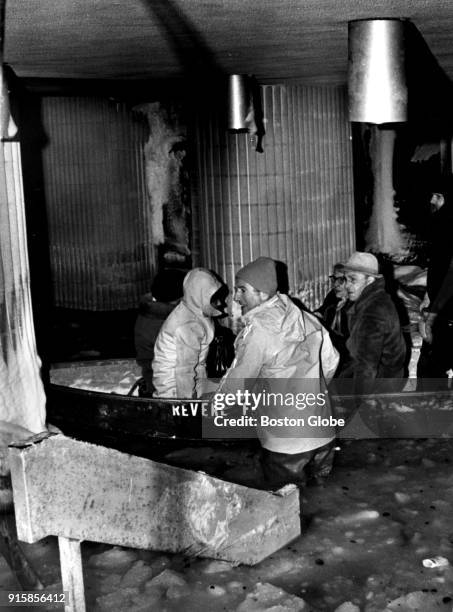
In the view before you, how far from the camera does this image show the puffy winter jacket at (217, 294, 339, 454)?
243 inches

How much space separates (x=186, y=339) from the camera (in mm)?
7375

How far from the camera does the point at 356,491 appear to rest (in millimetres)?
6684

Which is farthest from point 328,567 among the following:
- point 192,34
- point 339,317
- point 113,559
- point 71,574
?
point 192,34

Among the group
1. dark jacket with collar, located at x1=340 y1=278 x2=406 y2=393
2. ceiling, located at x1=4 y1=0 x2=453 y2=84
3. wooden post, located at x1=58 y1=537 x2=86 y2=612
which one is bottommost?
wooden post, located at x1=58 y1=537 x2=86 y2=612

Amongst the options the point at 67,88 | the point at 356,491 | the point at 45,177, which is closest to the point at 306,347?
the point at 356,491

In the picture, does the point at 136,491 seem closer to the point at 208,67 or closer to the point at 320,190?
the point at 208,67

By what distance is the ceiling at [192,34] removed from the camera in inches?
213

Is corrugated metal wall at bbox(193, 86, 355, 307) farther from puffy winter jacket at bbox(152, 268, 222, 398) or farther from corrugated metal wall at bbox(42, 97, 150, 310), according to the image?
puffy winter jacket at bbox(152, 268, 222, 398)

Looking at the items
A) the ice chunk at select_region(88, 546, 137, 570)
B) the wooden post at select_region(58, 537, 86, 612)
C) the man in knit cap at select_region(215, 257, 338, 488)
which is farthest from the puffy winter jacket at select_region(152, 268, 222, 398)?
the wooden post at select_region(58, 537, 86, 612)

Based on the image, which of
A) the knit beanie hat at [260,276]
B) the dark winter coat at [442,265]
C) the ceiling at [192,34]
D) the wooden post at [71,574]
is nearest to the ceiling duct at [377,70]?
the ceiling at [192,34]

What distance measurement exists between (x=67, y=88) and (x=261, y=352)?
6.22 meters

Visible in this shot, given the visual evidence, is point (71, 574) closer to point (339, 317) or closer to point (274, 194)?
point (339, 317)

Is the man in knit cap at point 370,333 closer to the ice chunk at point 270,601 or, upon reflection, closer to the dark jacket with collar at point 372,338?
the dark jacket with collar at point 372,338

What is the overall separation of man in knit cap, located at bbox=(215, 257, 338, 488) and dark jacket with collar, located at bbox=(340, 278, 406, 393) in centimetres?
81
